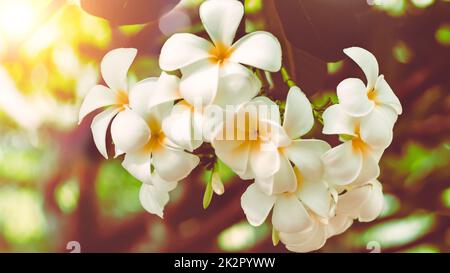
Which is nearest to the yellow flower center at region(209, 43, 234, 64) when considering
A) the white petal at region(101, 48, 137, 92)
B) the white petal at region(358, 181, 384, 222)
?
the white petal at region(101, 48, 137, 92)

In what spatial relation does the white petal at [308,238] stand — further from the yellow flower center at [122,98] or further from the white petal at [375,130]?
the yellow flower center at [122,98]

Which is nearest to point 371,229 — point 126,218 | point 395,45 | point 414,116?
point 414,116

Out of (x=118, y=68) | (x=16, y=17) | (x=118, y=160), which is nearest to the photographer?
(x=118, y=68)

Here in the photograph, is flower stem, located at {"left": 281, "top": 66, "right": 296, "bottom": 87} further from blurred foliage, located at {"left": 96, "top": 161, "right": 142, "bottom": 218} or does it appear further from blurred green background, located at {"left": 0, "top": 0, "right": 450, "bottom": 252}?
blurred foliage, located at {"left": 96, "top": 161, "right": 142, "bottom": 218}

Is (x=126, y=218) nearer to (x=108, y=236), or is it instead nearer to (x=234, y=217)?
(x=108, y=236)

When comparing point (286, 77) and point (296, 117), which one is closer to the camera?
point (296, 117)

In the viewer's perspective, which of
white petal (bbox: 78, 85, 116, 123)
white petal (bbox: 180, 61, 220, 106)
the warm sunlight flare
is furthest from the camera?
the warm sunlight flare

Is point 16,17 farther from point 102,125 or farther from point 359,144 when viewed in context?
point 359,144

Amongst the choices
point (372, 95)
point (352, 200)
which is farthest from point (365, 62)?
point (352, 200)
